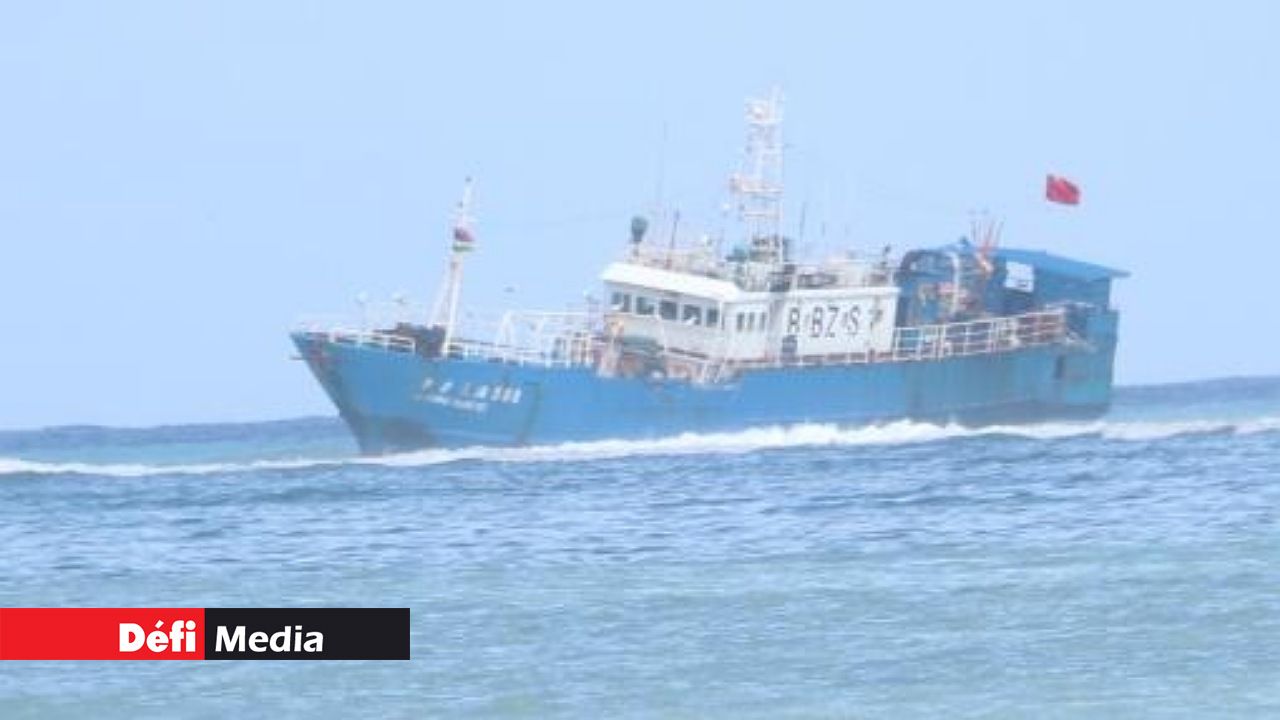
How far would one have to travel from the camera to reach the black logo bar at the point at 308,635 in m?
32.2

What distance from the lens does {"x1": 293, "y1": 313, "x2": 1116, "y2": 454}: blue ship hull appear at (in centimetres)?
6775

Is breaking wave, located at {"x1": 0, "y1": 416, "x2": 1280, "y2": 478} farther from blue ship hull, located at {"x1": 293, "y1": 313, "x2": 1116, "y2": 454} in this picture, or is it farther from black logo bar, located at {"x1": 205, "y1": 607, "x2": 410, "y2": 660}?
black logo bar, located at {"x1": 205, "y1": 607, "x2": 410, "y2": 660}

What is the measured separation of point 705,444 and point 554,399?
3243mm

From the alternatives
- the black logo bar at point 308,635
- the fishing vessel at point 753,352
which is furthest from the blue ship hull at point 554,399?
the black logo bar at point 308,635

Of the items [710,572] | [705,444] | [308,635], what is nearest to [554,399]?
[705,444]

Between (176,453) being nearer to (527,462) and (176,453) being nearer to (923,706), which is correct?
(527,462)

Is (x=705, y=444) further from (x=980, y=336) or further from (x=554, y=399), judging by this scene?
(x=980, y=336)

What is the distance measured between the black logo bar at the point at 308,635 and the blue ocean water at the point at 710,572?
0.35m

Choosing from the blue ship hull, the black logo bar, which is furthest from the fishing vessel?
the black logo bar

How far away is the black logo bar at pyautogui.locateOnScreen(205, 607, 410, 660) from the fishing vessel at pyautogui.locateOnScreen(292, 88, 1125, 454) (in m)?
26.2

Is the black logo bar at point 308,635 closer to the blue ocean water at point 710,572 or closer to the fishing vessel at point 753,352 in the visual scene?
the blue ocean water at point 710,572

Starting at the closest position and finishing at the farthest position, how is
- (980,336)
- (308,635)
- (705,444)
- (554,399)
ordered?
(308,635) → (554,399) → (705,444) → (980,336)

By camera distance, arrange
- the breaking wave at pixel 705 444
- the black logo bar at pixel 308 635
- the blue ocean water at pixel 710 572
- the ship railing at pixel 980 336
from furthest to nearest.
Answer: the ship railing at pixel 980 336 → the breaking wave at pixel 705 444 → the blue ocean water at pixel 710 572 → the black logo bar at pixel 308 635

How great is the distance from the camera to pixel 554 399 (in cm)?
6781
